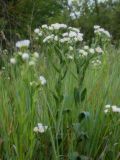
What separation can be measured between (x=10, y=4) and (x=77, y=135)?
5.35 m

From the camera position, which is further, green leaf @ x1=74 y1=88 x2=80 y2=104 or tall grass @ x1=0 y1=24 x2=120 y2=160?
green leaf @ x1=74 y1=88 x2=80 y2=104

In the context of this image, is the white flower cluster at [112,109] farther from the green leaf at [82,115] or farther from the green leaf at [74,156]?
the green leaf at [74,156]

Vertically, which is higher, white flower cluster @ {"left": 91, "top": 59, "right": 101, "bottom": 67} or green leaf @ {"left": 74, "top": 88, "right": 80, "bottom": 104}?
white flower cluster @ {"left": 91, "top": 59, "right": 101, "bottom": 67}

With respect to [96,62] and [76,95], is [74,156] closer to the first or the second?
[76,95]

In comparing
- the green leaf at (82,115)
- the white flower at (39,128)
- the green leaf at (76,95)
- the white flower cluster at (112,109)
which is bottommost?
the white flower at (39,128)

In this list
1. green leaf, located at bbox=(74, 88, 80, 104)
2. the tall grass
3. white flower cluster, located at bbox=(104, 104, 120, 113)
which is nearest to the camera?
the tall grass

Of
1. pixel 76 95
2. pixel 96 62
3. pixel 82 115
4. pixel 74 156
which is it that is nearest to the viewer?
pixel 74 156

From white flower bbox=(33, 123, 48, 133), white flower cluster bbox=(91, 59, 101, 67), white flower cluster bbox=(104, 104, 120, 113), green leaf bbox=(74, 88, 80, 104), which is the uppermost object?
white flower cluster bbox=(91, 59, 101, 67)

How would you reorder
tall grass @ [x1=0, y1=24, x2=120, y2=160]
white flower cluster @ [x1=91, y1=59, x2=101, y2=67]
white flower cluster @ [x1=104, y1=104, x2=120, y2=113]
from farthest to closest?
white flower cluster @ [x1=91, y1=59, x2=101, y2=67], white flower cluster @ [x1=104, y1=104, x2=120, y2=113], tall grass @ [x1=0, y1=24, x2=120, y2=160]

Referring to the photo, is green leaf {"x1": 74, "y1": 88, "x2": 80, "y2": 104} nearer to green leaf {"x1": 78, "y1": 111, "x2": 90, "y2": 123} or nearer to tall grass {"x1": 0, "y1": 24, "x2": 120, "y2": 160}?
tall grass {"x1": 0, "y1": 24, "x2": 120, "y2": 160}

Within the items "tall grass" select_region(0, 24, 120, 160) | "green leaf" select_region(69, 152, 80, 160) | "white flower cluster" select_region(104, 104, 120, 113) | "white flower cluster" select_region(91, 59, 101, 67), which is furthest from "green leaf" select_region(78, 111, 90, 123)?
"white flower cluster" select_region(91, 59, 101, 67)

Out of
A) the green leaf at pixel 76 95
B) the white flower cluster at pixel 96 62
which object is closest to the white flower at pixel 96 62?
the white flower cluster at pixel 96 62

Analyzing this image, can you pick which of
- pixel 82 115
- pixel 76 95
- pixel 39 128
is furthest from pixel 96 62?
pixel 39 128

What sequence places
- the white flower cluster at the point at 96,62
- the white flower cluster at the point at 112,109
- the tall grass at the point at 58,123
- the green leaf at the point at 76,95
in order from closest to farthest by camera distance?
the tall grass at the point at 58,123
the white flower cluster at the point at 112,109
the green leaf at the point at 76,95
the white flower cluster at the point at 96,62
